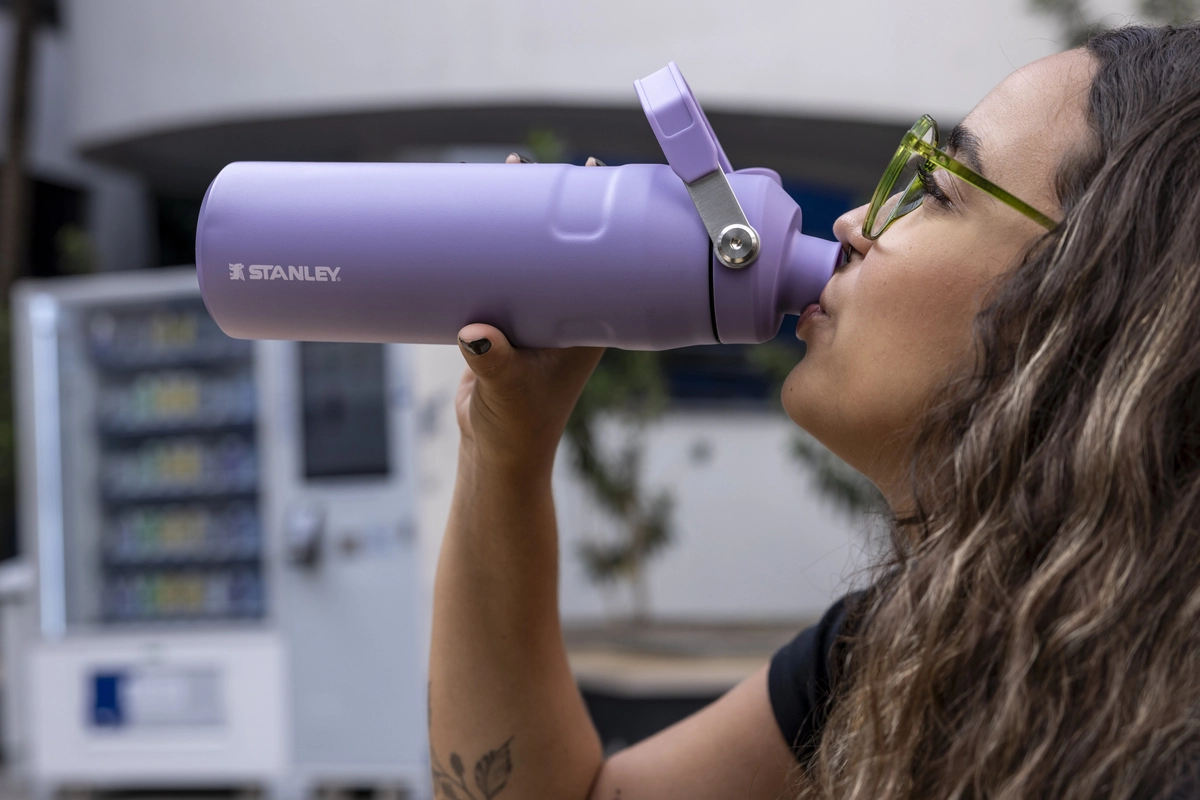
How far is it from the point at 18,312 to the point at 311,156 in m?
3.29

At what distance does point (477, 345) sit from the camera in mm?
883

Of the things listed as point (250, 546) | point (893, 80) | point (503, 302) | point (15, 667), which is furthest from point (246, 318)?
point (893, 80)

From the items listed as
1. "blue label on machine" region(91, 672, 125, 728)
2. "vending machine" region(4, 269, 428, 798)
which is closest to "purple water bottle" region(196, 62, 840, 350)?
"vending machine" region(4, 269, 428, 798)

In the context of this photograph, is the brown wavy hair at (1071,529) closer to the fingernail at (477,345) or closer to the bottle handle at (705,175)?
the bottle handle at (705,175)

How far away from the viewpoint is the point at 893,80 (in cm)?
647

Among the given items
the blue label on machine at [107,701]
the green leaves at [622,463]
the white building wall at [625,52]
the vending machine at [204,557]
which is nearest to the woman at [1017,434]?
the vending machine at [204,557]

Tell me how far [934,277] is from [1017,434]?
0.17 m

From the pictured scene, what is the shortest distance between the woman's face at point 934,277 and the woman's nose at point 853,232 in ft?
0.08

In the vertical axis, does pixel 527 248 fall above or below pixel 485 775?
above

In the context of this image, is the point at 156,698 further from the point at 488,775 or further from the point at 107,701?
the point at 488,775

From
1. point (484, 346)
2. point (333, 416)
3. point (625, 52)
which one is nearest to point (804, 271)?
point (484, 346)

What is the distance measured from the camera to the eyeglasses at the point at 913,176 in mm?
867

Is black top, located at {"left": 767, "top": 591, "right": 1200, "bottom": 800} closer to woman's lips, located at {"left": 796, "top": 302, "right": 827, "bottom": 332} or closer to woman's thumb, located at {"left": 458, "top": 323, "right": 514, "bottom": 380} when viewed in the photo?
woman's lips, located at {"left": 796, "top": 302, "right": 827, "bottom": 332}

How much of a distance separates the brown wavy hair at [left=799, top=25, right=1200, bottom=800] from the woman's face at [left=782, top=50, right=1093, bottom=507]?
3 centimetres
